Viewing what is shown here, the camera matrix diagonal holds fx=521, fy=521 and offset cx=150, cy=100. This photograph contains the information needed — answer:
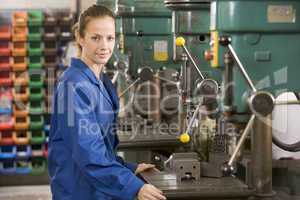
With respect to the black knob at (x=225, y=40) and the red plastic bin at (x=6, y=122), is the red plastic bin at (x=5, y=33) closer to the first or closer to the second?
the red plastic bin at (x=6, y=122)

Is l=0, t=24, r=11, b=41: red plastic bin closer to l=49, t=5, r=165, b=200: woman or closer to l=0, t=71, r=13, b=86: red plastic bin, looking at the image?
l=0, t=71, r=13, b=86: red plastic bin

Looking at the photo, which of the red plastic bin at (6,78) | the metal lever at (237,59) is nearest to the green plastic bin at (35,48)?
the red plastic bin at (6,78)

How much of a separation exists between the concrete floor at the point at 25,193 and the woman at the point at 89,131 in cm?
342

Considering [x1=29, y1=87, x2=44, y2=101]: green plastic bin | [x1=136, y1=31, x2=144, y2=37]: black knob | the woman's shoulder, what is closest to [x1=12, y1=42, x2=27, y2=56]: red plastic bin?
[x1=29, y1=87, x2=44, y2=101]: green plastic bin

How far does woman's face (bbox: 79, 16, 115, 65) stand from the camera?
6.98 ft

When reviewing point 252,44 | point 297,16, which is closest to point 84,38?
point 252,44

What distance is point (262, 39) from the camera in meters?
1.86

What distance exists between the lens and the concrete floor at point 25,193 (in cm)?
552

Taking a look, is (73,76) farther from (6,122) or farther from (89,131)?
(6,122)

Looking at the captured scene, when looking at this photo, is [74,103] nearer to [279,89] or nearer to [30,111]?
[279,89]

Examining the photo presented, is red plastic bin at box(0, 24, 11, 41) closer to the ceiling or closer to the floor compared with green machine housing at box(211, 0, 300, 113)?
closer to the ceiling

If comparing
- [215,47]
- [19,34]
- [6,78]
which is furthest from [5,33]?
[215,47]

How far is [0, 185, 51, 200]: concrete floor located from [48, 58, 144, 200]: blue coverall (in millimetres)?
3420

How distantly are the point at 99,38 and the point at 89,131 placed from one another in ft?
1.31
